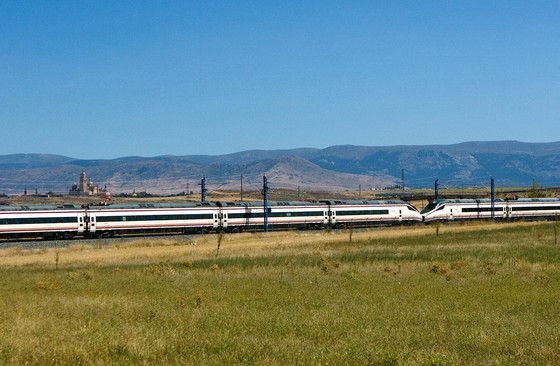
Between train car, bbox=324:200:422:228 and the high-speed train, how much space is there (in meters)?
5.32

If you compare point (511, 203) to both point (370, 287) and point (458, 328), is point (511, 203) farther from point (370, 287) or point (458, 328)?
point (458, 328)

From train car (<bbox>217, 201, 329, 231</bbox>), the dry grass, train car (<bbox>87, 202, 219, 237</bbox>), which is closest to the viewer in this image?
Answer: the dry grass

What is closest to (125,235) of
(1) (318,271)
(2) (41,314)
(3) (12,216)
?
(3) (12,216)

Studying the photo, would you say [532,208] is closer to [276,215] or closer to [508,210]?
[508,210]

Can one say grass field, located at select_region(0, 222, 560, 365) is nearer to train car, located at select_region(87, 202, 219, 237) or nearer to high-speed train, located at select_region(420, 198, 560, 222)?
train car, located at select_region(87, 202, 219, 237)

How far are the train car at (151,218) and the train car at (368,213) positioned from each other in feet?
56.5

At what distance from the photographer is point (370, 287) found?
2783 cm

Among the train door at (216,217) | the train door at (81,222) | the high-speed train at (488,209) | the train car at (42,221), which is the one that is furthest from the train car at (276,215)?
the high-speed train at (488,209)

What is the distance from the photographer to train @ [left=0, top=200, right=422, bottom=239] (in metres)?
64.9

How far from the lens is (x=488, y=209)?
346 ft

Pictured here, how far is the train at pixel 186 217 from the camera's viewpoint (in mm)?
64938

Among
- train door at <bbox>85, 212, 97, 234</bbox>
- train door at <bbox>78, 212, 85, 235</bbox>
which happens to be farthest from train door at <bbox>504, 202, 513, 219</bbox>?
train door at <bbox>78, 212, 85, 235</bbox>

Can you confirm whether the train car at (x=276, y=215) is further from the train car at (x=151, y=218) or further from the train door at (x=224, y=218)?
the train car at (x=151, y=218)

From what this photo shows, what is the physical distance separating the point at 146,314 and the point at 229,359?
6911 mm
